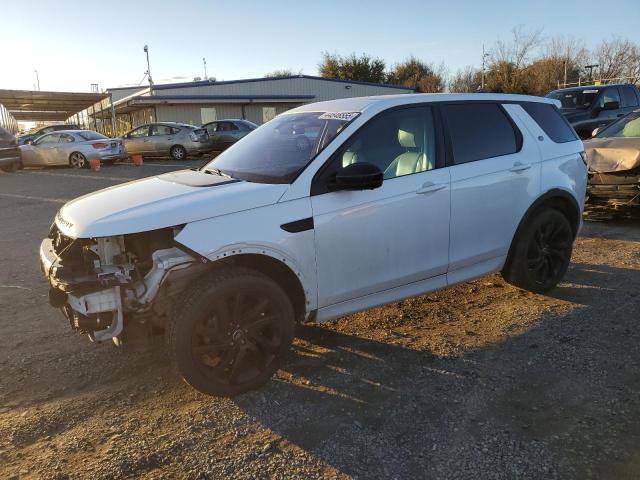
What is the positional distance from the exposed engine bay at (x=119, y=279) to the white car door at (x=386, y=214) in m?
0.89

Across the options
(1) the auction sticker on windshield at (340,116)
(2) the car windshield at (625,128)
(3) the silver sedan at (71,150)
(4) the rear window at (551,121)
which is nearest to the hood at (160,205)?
(1) the auction sticker on windshield at (340,116)

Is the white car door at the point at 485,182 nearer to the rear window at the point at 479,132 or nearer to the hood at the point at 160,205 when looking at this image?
the rear window at the point at 479,132

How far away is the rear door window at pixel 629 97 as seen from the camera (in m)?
14.4

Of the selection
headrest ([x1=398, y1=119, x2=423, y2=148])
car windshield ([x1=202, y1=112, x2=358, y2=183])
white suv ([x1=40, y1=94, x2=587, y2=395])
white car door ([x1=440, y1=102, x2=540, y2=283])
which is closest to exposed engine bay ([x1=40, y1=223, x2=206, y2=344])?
white suv ([x1=40, y1=94, x2=587, y2=395])

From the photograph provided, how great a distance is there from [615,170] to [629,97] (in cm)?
869

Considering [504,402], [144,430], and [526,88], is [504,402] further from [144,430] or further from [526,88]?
[526,88]

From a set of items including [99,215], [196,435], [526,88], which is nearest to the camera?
[196,435]

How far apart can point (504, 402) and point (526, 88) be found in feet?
176

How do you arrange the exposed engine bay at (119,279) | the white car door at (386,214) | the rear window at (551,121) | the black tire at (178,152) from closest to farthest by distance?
the exposed engine bay at (119,279)
the white car door at (386,214)
the rear window at (551,121)
the black tire at (178,152)

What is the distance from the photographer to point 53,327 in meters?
4.50

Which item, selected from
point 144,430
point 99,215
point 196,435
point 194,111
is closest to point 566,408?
point 196,435

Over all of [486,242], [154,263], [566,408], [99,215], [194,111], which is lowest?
[566,408]

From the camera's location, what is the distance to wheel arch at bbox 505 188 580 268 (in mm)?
4621

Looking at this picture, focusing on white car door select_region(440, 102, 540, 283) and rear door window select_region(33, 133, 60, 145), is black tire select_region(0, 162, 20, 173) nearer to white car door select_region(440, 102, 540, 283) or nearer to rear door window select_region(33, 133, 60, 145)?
rear door window select_region(33, 133, 60, 145)
